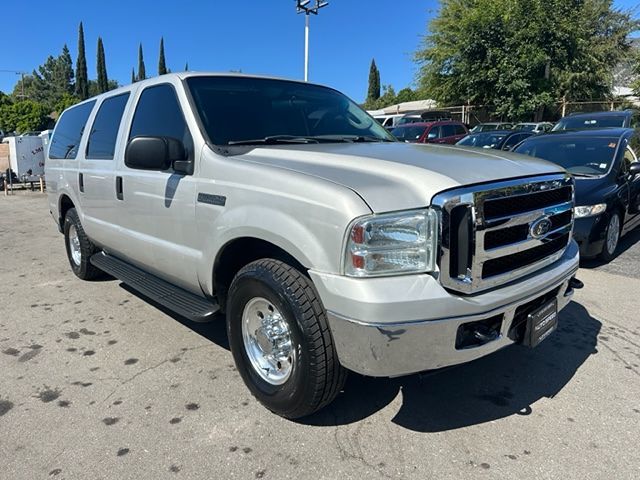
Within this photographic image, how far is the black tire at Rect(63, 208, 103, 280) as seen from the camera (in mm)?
5312

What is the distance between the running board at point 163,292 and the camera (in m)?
3.23

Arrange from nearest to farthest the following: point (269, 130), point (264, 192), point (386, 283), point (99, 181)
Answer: point (386, 283)
point (264, 192)
point (269, 130)
point (99, 181)

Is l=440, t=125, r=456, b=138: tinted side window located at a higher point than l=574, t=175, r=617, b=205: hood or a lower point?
higher

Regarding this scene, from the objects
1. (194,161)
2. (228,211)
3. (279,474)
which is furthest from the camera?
(194,161)

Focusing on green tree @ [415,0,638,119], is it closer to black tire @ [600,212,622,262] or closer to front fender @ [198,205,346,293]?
black tire @ [600,212,622,262]

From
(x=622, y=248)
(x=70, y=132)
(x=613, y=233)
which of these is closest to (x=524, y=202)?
(x=613, y=233)

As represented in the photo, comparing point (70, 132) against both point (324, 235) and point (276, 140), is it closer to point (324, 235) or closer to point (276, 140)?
point (276, 140)

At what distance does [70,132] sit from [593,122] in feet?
42.3

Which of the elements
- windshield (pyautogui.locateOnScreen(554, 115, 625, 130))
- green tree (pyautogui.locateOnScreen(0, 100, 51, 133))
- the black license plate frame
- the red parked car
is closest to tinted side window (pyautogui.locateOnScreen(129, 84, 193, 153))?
the black license plate frame

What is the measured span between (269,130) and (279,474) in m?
2.17

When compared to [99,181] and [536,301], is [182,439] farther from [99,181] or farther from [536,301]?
[99,181]

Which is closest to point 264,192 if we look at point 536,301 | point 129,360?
point 536,301

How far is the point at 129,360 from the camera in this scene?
12.0 feet

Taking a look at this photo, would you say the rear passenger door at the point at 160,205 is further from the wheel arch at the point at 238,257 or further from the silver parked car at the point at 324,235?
the wheel arch at the point at 238,257
